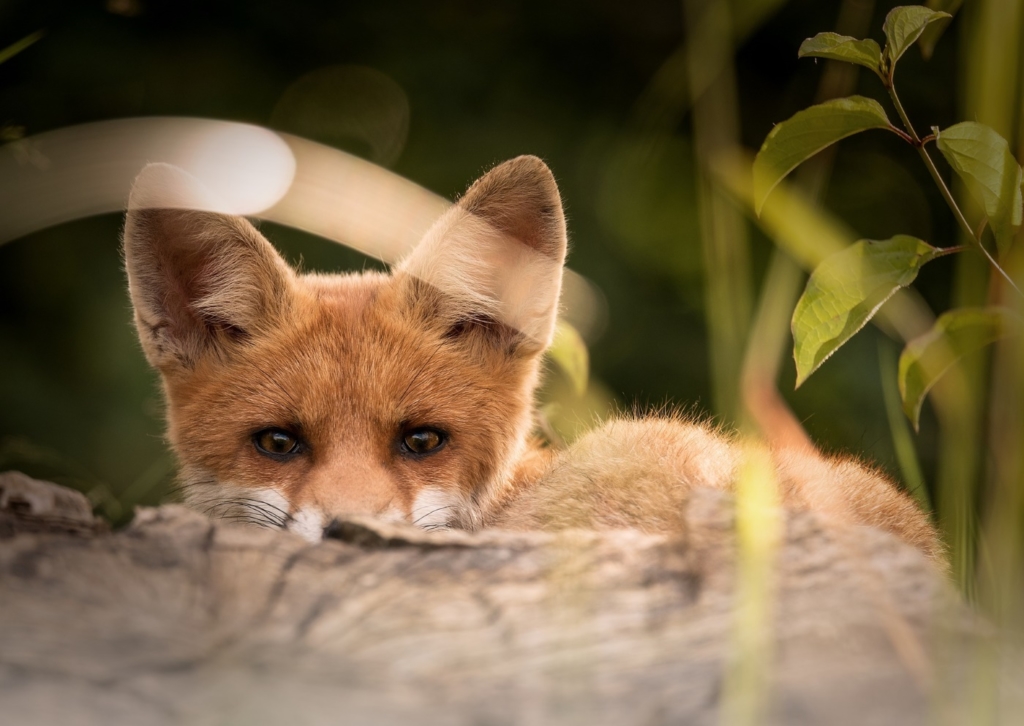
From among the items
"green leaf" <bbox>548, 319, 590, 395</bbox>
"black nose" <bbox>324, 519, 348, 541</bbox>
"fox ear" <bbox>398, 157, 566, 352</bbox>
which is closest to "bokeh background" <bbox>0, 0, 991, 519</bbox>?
"fox ear" <bbox>398, 157, 566, 352</bbox>

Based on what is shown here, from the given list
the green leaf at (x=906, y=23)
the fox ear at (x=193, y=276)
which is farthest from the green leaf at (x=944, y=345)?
the fox ear at (x=193, y=276)

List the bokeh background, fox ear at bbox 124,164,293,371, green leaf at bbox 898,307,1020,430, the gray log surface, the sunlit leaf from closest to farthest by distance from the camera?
the gray log surface → green leaf at bbox 898,307,1020,430 → the sunlit leaf → fox ear at bbox 124,164,293,371 → the bokeh background

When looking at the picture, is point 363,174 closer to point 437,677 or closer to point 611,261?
point 611,261

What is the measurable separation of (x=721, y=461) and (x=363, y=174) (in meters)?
2.39

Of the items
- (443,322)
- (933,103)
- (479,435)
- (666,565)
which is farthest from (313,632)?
(933,103)

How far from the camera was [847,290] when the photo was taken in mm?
1670

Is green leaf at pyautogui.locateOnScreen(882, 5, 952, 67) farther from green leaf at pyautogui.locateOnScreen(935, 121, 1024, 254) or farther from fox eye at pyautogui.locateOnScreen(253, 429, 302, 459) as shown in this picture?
fox eye at pyautogui.locateOnScreen(253, 429, 302, 459)

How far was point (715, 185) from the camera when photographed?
6.46 ft

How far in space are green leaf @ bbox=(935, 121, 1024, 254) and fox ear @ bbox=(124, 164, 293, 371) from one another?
188cm

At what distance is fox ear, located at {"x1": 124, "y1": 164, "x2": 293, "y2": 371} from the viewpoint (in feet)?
8.86

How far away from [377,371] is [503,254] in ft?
1.78

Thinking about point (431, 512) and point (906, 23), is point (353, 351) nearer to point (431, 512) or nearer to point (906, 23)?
point (431, 512)

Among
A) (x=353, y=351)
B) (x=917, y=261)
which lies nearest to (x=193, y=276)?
(x=353, y=351)

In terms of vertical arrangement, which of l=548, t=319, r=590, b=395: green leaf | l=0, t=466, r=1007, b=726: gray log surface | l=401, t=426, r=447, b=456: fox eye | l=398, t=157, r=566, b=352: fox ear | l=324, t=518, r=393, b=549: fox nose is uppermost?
l=398, t=157, r=566, b=352: fox ear
